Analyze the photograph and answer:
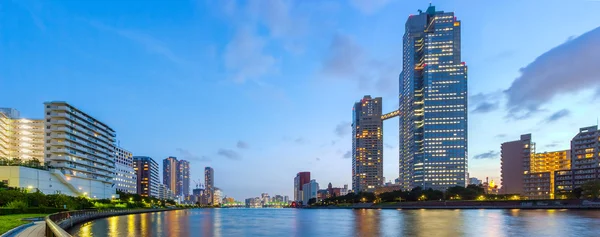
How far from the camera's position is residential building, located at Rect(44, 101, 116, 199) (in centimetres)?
13838

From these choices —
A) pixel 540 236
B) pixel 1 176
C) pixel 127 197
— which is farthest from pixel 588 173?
pixel 1 176

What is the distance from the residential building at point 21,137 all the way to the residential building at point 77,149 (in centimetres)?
1119

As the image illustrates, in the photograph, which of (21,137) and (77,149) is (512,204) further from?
(21,137)

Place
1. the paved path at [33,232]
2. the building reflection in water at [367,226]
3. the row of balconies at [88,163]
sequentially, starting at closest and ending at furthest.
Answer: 1. the paved path at [33,232]
2. the building reflection in water at [367,226]
3. the row of balconies at [88,163]

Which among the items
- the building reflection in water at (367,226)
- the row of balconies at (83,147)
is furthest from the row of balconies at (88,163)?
the building reflection in water at (367,226)

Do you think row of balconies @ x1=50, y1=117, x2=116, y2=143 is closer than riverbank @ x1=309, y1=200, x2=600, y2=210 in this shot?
No

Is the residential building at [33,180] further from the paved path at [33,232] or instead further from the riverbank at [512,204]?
the riverbank at [512,204]

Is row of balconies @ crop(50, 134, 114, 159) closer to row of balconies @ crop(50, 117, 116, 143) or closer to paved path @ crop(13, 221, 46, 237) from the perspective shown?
row of balconies @ crop(50, 117, 116, 143)

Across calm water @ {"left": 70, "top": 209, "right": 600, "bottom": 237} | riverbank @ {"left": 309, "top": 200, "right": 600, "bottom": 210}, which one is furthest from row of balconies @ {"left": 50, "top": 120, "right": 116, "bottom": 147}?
riverbank @ {"left": 309, "top": 200, "right": 600, "bottom": 210}

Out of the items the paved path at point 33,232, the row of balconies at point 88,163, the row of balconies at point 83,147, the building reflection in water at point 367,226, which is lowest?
the building reflection in water at point 367,226

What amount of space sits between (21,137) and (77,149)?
1932 centimetres

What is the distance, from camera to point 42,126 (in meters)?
156

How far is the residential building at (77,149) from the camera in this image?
138 metres

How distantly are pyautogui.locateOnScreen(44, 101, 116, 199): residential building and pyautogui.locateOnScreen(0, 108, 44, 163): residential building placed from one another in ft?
36.7
